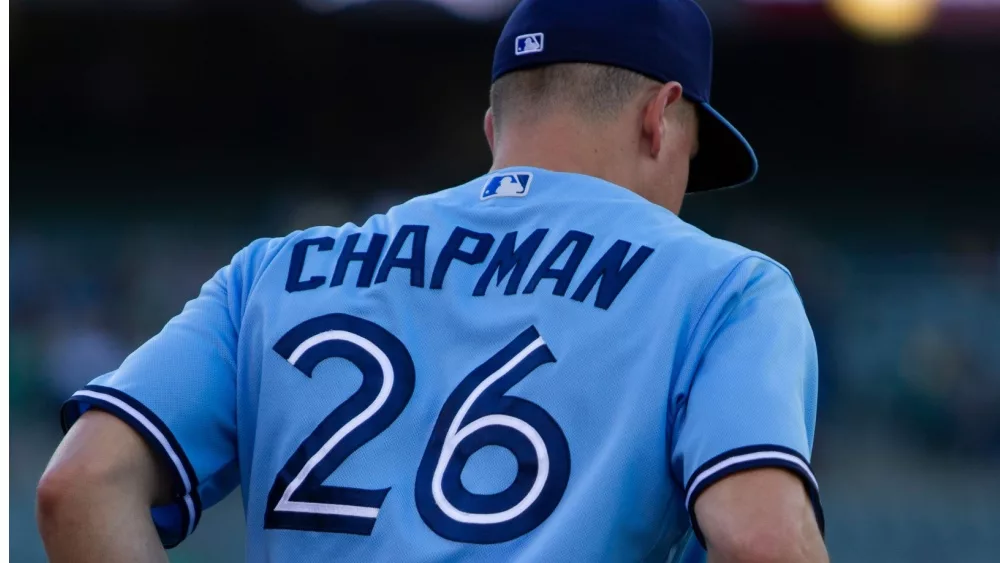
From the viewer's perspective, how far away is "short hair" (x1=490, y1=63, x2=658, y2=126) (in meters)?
1.88

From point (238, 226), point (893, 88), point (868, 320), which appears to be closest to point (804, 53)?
point (893, 88)

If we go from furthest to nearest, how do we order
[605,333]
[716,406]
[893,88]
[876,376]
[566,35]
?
[893,88], [876,376], [566,35], [605,333], [716,406]

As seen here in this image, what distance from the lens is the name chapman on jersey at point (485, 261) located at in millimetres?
1659

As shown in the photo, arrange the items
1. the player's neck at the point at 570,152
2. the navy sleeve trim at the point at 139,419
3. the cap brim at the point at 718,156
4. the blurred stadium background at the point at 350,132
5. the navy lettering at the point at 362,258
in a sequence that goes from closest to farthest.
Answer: the navy sleeve trim at the point at 139,419, the navy lettering at the point at 362,258, the player's neck at the point at 570,152, the cap brim at the point at 718,156, the blurred stadium background at the point at 350,132

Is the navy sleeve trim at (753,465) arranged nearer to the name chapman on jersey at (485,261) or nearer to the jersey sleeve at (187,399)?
the name chapman on jersey at (485,261)

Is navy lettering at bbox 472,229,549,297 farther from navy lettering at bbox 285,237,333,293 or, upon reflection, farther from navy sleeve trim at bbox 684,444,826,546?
navy sleeve trim at bbox 684,444,826,546

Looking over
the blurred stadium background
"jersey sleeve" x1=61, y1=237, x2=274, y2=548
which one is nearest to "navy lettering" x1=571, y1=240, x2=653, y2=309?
"jersey sleeve" x1=61, y1=237, x2=274, y2=548

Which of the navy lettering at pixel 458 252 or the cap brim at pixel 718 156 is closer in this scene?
the navy lettering at pixel 458 252

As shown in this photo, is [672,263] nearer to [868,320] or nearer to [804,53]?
[868,320]

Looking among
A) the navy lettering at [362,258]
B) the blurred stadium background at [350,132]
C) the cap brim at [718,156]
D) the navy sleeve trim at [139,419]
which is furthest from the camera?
the blurred stadium background at [350,132]

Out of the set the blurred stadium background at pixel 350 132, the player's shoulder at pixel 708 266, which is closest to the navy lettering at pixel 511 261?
the player's shoulder at pixel 708 266

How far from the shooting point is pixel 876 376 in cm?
969

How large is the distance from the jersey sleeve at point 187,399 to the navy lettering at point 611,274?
493 mm

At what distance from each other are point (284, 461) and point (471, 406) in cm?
26
